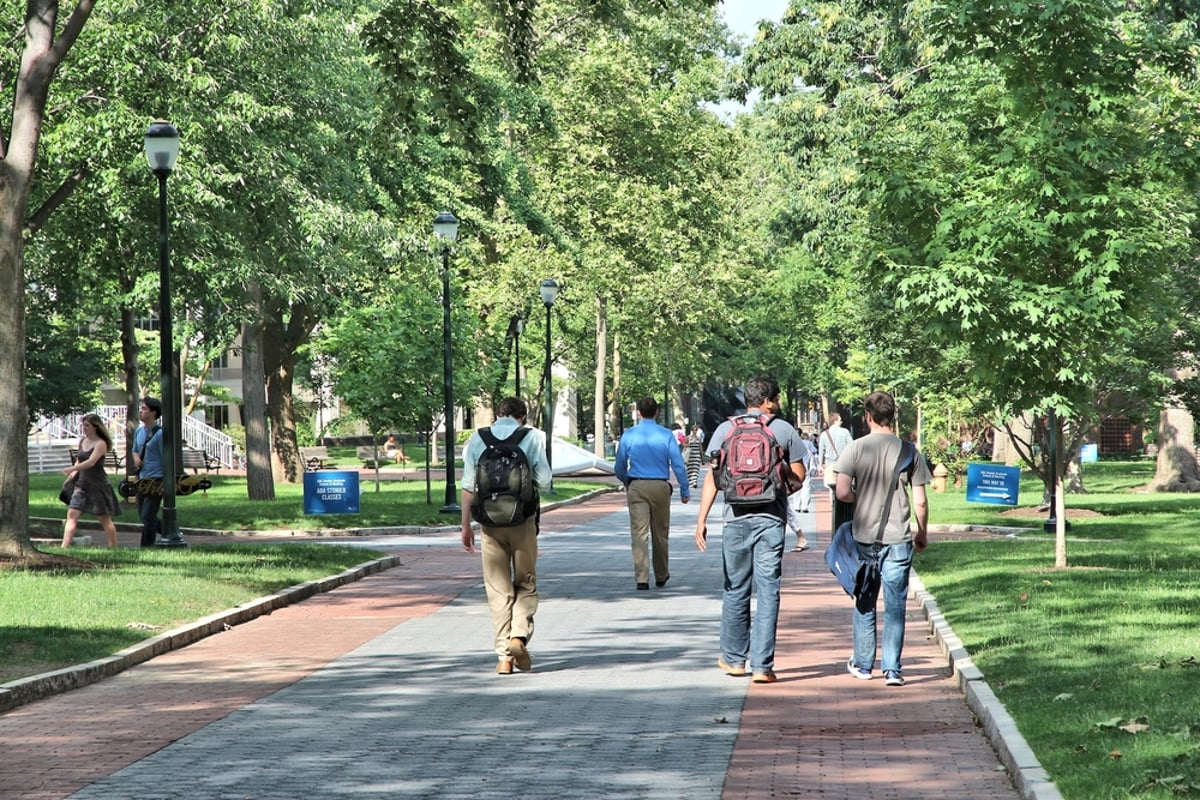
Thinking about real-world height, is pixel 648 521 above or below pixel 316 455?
below

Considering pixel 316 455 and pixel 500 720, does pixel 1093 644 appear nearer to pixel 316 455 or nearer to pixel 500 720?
pixel 500 720

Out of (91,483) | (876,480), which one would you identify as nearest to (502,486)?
(876,480)

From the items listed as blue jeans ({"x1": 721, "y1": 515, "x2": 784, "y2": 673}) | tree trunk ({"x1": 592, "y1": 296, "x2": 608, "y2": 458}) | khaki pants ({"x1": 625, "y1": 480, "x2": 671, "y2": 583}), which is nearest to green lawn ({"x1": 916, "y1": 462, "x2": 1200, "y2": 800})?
blue jeans ({"x1": 721, "y1": 515, "x2": 784, "y2": 673})

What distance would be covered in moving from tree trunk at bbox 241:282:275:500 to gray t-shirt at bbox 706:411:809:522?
2477cm

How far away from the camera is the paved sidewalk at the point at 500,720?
7.88m

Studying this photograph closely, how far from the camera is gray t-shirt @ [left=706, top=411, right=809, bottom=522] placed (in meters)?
11.3

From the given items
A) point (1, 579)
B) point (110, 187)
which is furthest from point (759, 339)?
point (1, 579)

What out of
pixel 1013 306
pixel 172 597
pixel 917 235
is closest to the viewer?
pixel 172 597

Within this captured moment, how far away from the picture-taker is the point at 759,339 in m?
84.5

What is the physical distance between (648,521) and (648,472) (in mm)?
523

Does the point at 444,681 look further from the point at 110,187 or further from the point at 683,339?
the point at 683,339

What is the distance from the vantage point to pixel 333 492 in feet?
95.2

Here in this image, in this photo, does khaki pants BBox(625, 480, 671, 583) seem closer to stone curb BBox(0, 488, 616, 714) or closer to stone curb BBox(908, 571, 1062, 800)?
stone curb BBox(0, 488, 616, 714)

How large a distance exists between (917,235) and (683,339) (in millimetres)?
41255
